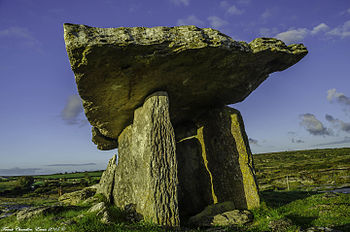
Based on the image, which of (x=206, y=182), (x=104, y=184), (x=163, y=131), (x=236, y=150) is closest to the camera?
(x=163, y=131)

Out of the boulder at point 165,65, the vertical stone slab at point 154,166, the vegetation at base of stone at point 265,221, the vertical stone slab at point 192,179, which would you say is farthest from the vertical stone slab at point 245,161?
the vertical stone slab at point 154,166

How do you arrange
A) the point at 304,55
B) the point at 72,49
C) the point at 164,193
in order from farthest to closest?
the point at 304,55, the point at 164,193, the point at 72,49

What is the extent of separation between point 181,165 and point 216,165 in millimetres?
1755

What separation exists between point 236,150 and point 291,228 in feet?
15.0

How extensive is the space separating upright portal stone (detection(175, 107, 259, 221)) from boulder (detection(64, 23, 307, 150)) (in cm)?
123

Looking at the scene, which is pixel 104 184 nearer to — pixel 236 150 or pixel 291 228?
pixel 236 150

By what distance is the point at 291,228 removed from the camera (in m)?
6.14

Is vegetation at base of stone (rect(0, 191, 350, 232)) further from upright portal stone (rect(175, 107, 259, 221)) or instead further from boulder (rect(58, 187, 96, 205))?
boulder (rect(58, 187, 96, 205))

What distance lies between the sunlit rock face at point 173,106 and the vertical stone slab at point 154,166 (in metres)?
0.03

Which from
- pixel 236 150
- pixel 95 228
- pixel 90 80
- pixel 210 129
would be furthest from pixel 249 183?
pixel 90 80

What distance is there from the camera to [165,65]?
26.4 feet

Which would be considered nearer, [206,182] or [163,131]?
[163,131]

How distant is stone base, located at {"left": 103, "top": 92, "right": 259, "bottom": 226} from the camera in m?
7.77

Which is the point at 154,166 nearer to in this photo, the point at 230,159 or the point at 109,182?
the point at 230,159
